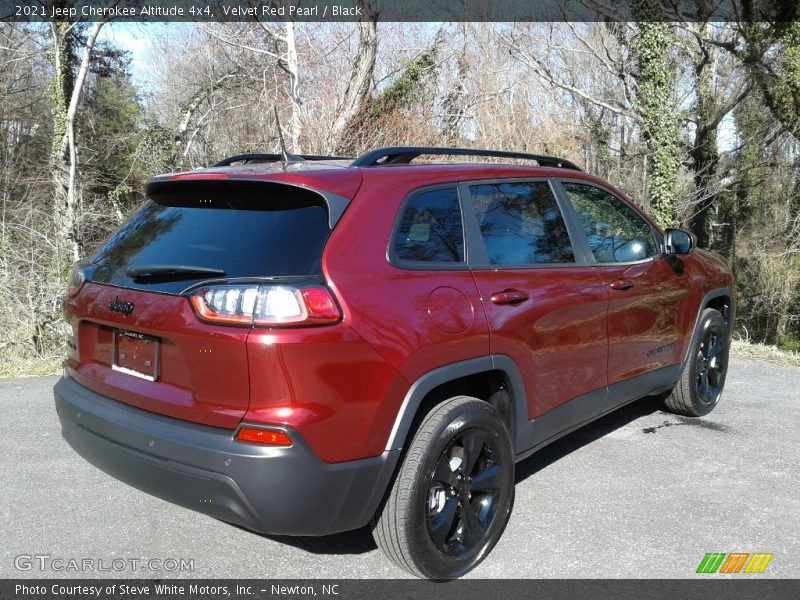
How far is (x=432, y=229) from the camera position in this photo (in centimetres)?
312

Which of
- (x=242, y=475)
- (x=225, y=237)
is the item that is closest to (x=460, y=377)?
(x=242, y=475)

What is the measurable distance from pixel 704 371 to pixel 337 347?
12.8 ft

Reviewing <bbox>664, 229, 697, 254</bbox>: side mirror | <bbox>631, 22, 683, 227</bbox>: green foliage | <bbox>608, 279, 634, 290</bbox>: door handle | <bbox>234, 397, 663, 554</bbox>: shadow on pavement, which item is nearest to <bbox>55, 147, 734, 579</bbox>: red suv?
<bbox>608, 279, 634, 290</bbox>: door handle

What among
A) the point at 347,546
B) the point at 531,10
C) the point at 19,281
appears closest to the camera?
the point at 347,546

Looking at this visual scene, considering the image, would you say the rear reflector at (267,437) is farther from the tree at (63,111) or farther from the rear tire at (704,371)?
the tree at (63,111)

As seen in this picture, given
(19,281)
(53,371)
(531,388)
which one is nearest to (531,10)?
(19,281)

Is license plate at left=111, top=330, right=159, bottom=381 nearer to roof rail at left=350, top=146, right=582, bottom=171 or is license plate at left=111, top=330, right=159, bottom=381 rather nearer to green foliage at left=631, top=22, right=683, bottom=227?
roof rail at left=350, top=146, right=582, bottom=171

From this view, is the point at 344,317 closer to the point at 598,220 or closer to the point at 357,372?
the point at 357,372

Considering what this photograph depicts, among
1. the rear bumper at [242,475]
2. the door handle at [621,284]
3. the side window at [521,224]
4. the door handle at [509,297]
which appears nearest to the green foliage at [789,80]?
the door handle at [621,284]

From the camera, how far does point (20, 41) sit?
64.9 feet

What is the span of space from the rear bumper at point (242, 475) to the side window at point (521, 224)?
1.25 m

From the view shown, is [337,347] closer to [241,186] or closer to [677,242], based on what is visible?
[241,186]

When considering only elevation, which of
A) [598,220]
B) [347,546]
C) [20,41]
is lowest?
[347,546]

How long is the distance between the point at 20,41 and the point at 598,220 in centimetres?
2084
